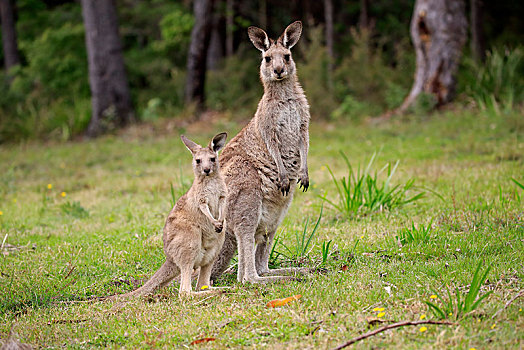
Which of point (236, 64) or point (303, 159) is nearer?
point (303, 159)

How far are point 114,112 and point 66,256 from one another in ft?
30.5

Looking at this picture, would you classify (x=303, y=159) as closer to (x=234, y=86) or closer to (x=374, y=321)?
(x=374, y=321)

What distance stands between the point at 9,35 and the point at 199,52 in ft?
31.9

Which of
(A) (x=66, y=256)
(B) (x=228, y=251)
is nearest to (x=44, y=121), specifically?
(A) (x=66, y=256)

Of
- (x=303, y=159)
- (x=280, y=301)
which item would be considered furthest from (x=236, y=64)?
(x=280, y=301)

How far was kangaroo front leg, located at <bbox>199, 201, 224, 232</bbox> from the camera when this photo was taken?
4371 mm

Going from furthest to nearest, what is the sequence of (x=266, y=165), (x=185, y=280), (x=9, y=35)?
(x=9, y=35) < (x=266, y=165) < (x=185, y=280)

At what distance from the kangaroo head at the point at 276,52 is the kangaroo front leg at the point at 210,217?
130 centimetres

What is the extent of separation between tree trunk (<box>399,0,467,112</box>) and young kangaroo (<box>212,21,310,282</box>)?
8.10 metres

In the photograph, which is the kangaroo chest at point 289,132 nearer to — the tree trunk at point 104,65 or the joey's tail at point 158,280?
the joey's tail at point 158,280

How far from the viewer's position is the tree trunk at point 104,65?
14.4m

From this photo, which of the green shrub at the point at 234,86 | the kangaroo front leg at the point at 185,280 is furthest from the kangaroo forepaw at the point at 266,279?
the green shrub at the point at 234,86

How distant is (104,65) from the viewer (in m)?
14.5

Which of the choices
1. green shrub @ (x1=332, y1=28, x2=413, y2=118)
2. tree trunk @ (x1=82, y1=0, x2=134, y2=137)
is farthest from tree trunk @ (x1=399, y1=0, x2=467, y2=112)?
tree trunk @ (x1=82, y1=0, x2=134, y2=137)
